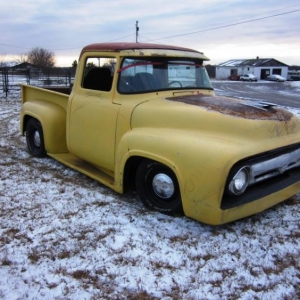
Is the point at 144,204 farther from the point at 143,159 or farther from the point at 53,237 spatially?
the point at 53,237

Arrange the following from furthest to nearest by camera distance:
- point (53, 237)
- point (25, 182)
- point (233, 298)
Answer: point (25, 182)
point (53, 237)
point (233, 298)

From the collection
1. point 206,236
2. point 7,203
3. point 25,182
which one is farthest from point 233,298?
point 25,182

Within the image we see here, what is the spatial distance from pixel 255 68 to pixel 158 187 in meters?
75.8

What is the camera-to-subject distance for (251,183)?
11.3 feet

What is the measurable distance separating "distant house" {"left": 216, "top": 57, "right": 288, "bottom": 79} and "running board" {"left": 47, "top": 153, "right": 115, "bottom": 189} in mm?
70602

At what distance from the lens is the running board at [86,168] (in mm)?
4523

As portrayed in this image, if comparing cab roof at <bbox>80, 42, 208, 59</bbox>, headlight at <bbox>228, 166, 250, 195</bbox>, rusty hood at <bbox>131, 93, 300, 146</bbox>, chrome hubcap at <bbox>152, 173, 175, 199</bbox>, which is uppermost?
cab roof at <bbox>80, 42, 208, 59</bbox>

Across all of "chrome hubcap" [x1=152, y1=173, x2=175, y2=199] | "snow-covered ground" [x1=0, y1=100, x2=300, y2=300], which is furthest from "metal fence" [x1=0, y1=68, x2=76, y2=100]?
"chrome hubcap" [x1=152, y1=173, x2=175, y2=199]

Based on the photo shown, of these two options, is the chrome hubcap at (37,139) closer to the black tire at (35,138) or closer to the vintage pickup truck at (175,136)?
the black tire at (35,138)

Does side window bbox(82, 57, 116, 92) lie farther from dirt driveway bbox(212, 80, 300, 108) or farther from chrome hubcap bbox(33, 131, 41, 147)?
dirt driveway bbox(212, 80, 300, 108)

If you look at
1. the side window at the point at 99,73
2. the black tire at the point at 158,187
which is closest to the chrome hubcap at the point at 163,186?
the black tire at the point at 158,187

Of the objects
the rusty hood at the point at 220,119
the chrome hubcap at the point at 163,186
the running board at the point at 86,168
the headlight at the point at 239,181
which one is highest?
the rusty hood at the point at 220,119

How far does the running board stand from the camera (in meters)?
4.52

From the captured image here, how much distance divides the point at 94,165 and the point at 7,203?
127 cm
